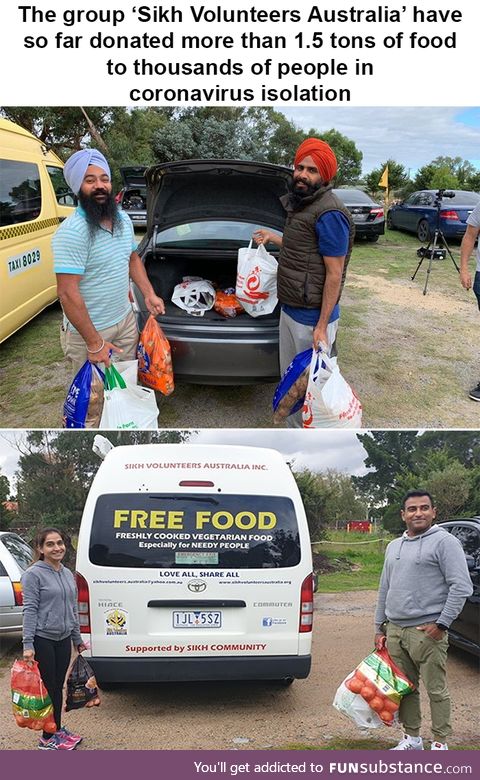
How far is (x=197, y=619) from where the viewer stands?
121 inches

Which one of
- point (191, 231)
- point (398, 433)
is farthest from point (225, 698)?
point (191, 231)

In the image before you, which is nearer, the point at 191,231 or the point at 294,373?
the point at 294,373

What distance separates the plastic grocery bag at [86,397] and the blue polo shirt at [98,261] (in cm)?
29

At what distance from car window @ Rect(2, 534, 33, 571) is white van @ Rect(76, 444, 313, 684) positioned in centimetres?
42

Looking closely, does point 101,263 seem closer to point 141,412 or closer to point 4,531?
point 141,412

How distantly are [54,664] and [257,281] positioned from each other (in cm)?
261

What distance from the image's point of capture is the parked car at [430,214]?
1184 cm

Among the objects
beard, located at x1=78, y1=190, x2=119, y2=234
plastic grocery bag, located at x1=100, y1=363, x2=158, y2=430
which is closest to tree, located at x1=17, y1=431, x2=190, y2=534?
plastic grocery bag, located at x1=100, y1=363, x2=158, y2=430

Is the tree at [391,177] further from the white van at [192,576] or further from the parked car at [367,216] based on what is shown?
the white van at [192,576]

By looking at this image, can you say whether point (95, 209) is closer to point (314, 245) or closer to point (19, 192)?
point (314, 245)

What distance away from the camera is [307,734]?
3014 millimetres

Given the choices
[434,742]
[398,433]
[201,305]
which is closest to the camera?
[434,742]

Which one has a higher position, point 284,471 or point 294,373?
point 294,373

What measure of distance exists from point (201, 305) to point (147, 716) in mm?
2879
